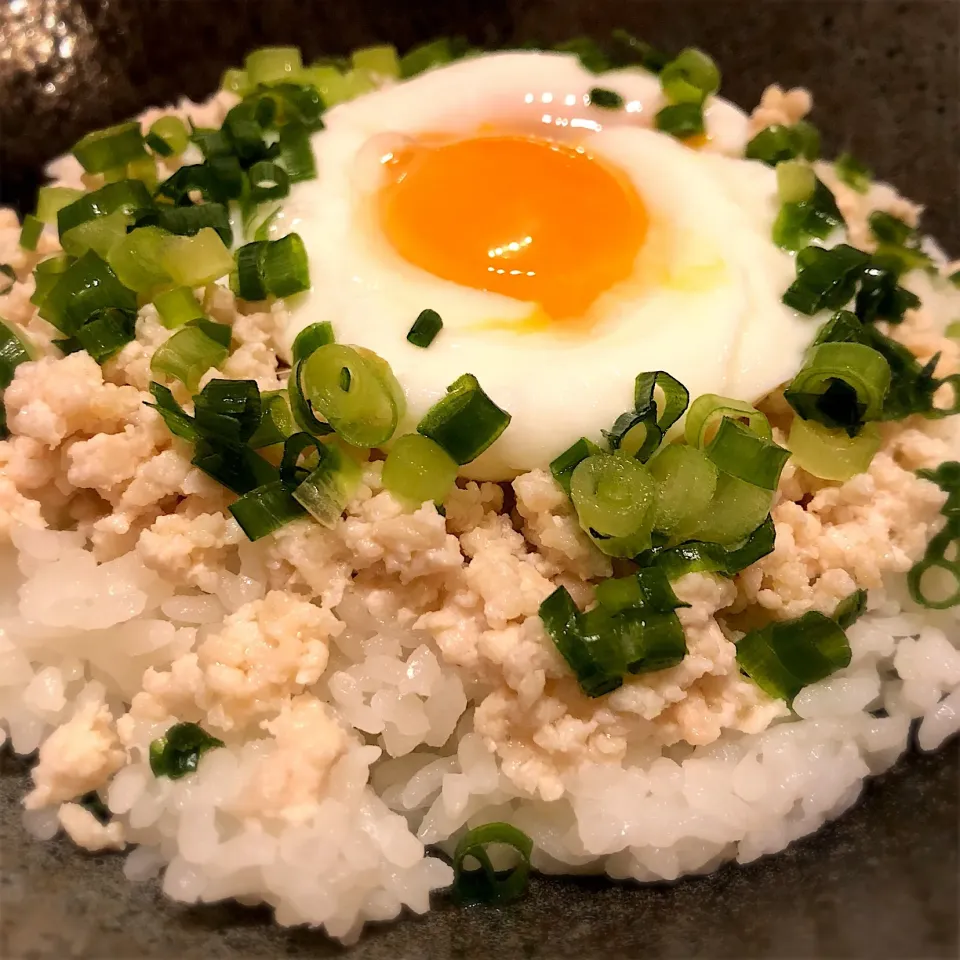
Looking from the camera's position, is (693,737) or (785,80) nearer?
(693,737)

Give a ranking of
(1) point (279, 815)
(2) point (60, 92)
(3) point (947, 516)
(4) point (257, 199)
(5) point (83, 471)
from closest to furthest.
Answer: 1. (1) point (279, 815)
2. (5) point (83, 471)
3. (3) point (947, 516)
4. (4) point (257, 199)
5. (2) point (60, 92)

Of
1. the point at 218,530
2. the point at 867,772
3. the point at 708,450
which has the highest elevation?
the point at 708,450

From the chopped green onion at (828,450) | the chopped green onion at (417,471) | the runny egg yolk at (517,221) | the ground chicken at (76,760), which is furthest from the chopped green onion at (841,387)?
the ground chicken at (76,760)

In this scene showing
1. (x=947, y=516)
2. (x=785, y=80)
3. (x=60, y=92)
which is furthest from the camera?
(x=785, y=80)

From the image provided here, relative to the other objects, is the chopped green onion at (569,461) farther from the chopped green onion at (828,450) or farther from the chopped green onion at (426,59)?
the chopped green onion at (426,59)

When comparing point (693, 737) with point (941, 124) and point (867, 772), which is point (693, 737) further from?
point (941, 124)

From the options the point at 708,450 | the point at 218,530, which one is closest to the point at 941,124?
the point at 708,450

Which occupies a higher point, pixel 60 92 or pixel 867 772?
pixel 60 92
